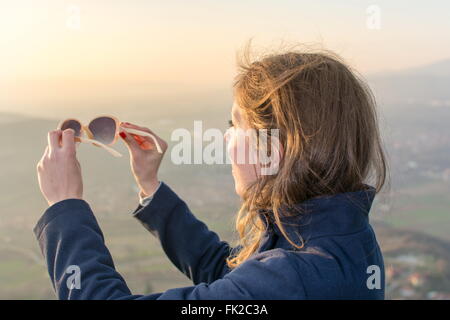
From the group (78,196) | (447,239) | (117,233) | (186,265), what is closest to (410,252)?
(447,239)

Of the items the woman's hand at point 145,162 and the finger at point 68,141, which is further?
the woman's hand at point 145,162

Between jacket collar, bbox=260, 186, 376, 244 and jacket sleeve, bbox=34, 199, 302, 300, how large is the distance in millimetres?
73

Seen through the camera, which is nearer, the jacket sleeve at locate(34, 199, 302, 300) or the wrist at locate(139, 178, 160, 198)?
the jacket sleeve at locate(34, 199, 302, 300)

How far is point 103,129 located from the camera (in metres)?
1.14

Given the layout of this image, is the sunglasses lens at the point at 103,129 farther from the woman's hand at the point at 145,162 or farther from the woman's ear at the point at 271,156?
the woman's ear at the point at 271,156

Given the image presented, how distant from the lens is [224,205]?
1926 mm

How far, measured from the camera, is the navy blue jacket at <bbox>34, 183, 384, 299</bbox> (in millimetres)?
797

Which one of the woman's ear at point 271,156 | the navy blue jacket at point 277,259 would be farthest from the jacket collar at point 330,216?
Result: the woman's ear at point 271,156

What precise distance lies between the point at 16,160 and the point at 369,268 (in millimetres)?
1604

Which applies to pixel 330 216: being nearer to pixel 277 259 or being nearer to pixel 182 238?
pixel 277 259

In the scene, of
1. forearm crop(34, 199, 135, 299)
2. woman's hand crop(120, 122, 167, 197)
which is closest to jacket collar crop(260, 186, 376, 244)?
forearm crop(34, 199, 135, 299)

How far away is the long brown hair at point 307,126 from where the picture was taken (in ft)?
→ 3.02

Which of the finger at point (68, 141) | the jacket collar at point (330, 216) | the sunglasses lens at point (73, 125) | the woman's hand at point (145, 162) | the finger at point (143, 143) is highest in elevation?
the sunglasses lens at point (73, 125)

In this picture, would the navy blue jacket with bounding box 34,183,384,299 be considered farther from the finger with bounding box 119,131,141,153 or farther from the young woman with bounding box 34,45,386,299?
the finger with bounding box 119,131,141,153
